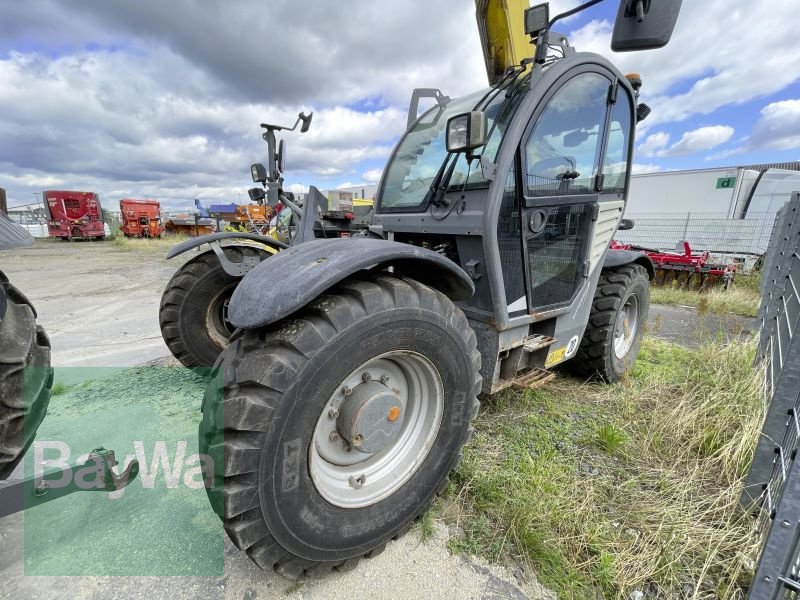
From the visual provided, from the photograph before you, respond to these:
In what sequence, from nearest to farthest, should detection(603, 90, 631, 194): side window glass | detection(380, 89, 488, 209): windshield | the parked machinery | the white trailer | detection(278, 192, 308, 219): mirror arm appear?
1. the parked machinery
2. detection(380, 89, 488, 209): windshield
3. detection(603, 90, 631, 194): side window glass
4. detection(278, 192, 308, 219): mirror arm
5. the white trailer

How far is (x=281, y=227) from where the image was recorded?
1066 centimetres

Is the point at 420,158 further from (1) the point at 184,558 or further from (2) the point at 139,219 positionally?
(2) the point at 139,219

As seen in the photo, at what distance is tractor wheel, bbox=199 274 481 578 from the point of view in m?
1.27

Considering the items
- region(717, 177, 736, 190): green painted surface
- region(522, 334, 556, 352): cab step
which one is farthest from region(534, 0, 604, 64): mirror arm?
region(717, 177, 736, 190): green painted surface

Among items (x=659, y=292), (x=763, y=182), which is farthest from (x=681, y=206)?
(x=659, y=292)

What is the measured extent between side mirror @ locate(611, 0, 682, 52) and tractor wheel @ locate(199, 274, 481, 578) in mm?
1385

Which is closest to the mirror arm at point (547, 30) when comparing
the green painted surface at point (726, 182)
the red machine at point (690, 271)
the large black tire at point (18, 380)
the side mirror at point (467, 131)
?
the side mirror at point (467, 131)

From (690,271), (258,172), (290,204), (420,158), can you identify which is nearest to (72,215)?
(258,172)

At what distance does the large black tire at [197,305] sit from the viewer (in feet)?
9.70

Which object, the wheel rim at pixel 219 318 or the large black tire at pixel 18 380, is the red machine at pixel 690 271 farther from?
the large black tire at pixel 18 380

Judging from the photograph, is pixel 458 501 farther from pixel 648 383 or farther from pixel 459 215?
pixel 648 383

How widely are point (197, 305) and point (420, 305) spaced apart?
219 cm

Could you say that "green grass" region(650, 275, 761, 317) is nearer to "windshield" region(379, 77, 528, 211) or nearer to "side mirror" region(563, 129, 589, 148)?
"side mirror" region(563, 129, 589, 148)

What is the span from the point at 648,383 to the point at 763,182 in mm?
14562
